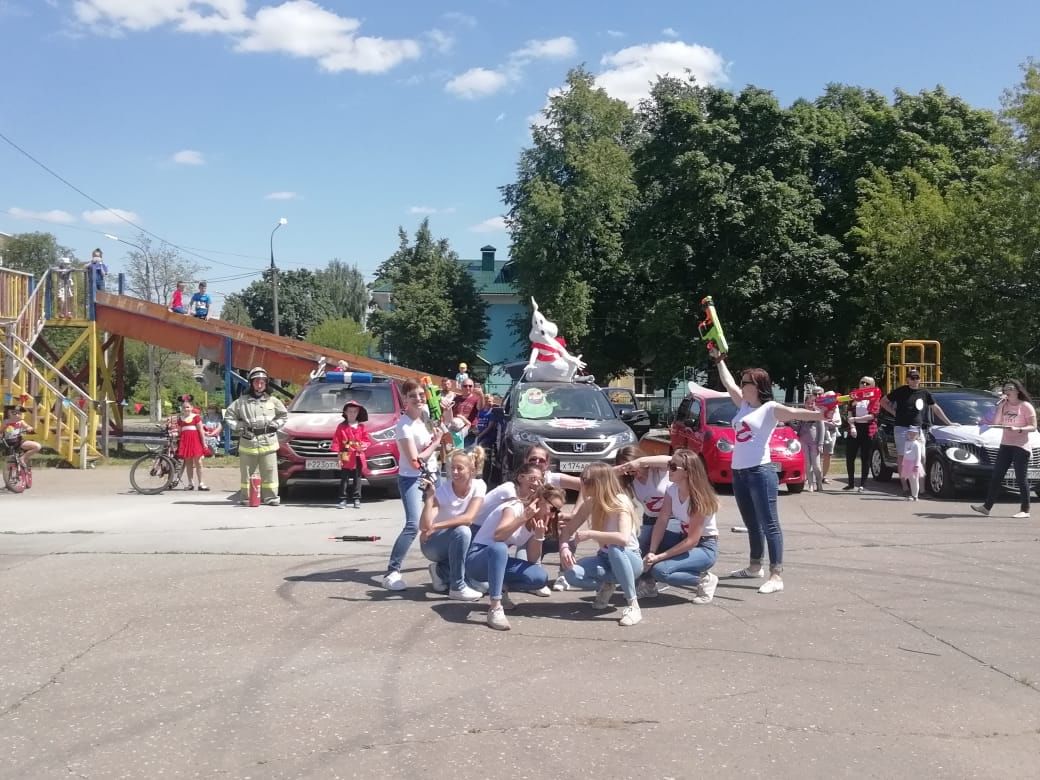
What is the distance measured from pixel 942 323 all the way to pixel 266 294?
69.8m

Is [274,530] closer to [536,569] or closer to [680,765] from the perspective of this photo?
[536,569]

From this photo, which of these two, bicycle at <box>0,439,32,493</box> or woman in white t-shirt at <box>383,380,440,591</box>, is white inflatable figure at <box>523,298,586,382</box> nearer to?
bicycle at <box>0,439,32,493</box>

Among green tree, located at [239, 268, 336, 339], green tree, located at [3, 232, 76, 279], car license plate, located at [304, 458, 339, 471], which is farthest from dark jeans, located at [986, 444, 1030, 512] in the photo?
green tree, located at [239, 268, 336, 339]

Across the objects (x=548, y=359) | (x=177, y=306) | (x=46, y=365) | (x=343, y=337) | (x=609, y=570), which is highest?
(x=343, y=337)

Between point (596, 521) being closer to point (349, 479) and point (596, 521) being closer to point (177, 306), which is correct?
point (349, 479)

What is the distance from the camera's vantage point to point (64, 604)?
23.3ft

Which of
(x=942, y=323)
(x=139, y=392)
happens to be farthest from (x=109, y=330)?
(x=139, y=392)

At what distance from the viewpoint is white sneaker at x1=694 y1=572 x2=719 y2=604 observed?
7.22 meters

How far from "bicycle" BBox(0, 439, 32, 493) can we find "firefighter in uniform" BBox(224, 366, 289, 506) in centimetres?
407

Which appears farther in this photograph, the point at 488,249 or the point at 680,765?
the point at 488,249

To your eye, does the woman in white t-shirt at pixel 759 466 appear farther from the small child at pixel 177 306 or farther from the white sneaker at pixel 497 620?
the small child at pixel 177 306

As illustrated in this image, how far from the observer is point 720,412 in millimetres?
15242

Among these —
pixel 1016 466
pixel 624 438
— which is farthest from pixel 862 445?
pixel 624 438

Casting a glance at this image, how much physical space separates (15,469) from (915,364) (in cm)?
1854
